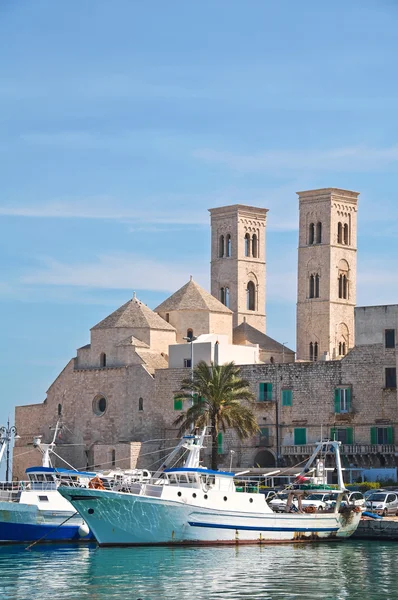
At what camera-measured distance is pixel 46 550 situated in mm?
47469

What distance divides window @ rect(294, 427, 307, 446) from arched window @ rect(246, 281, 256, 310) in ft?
94.1

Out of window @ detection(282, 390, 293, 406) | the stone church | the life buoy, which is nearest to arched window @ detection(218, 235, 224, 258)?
the stone church

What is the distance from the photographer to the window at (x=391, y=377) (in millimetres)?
66125

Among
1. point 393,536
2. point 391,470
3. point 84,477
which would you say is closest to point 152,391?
point 391,470

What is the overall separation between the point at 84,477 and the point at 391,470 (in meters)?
18.3

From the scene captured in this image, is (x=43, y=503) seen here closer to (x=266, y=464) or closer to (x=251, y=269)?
(x=266, y=464)

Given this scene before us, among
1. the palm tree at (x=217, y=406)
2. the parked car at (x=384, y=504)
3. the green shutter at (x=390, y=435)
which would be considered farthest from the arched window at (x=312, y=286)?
the parked car at (x=384, y=504)

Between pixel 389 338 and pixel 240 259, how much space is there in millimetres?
32592

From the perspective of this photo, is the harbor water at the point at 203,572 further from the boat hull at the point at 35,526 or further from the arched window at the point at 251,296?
the arched window at the point at 251,296

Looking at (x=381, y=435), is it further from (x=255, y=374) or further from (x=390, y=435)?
(x=255, y=374)

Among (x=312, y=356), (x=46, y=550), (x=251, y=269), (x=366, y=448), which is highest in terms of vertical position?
(x=251, y=269)

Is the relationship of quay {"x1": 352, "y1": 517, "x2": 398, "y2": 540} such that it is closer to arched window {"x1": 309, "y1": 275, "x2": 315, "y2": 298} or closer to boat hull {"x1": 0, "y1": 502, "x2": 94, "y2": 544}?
boat hull {"x1": 0, "y1": 502, "x2": 94, "y2": 544}

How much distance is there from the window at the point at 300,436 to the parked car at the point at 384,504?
14592 millimetres

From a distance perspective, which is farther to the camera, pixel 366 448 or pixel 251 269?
pixel 251 269
